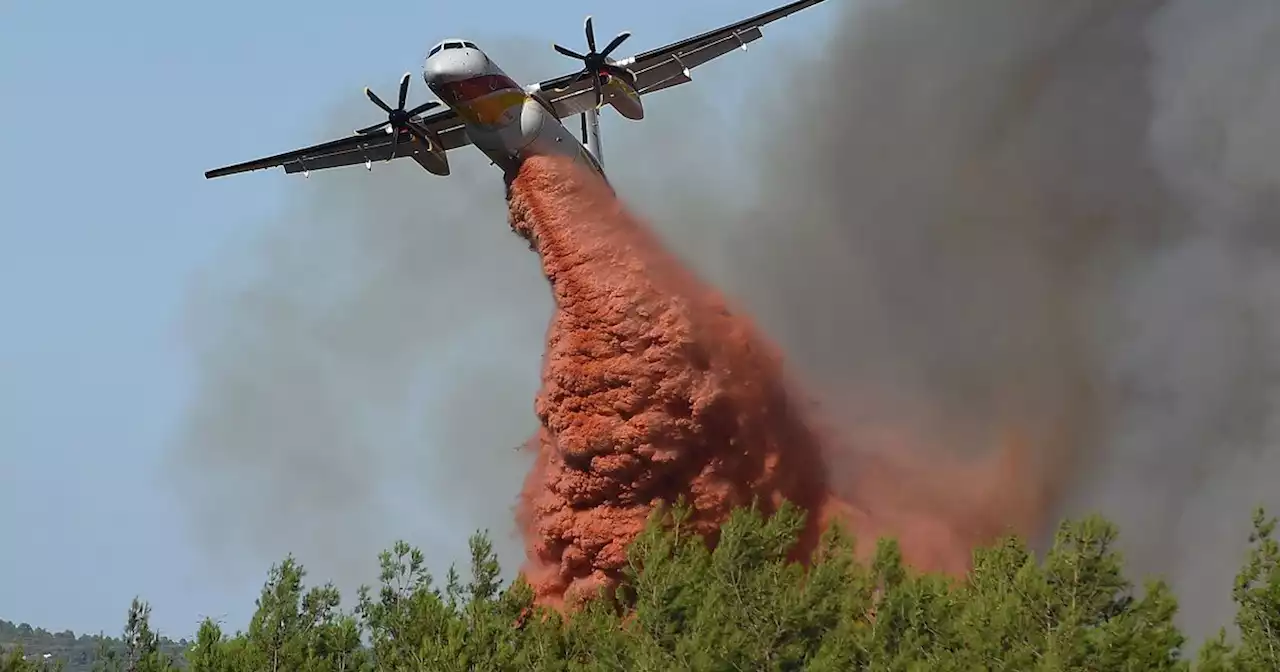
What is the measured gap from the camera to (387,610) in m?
40.7

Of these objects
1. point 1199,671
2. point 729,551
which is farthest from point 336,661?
point 1199,671

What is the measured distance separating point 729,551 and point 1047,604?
301 inches

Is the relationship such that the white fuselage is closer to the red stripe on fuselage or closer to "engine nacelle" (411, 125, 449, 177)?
the red stripe on fuselage

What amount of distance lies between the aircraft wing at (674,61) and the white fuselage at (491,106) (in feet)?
6.26

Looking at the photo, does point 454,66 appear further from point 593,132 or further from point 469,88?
point 593,132

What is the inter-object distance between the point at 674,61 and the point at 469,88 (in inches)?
295

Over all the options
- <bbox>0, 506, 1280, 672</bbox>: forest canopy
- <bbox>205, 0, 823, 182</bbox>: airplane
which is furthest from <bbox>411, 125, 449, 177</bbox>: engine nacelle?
<bbox>0, 506, 1280, 672</bbox>: forest canopy

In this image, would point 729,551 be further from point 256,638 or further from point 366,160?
point 366,160

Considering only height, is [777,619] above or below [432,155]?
below

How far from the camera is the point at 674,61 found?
43500 millimetres

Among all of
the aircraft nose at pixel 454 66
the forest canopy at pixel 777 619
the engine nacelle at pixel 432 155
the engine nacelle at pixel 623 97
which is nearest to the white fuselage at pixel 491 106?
the aircraft nose at pixel 454 66

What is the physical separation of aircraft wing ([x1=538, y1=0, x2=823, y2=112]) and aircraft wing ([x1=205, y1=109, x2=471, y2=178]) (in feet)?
9.64

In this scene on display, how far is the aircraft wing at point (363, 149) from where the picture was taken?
4306cm

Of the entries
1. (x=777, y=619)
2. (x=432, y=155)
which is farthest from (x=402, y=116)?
(x=777, y=619)
